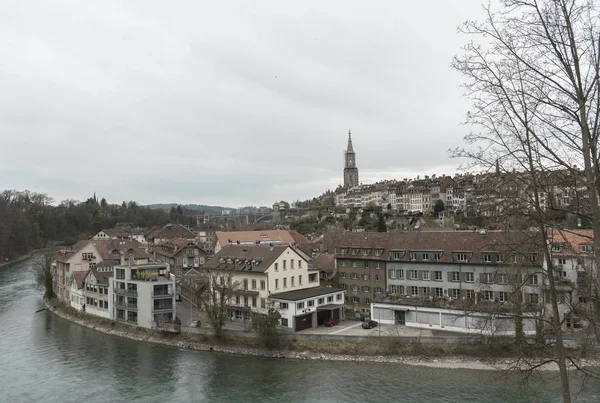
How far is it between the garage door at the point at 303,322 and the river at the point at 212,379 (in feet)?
13.2

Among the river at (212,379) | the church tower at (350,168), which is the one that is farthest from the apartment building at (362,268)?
the church tower at (350,168)

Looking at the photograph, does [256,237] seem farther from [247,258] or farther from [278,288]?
[278,288]

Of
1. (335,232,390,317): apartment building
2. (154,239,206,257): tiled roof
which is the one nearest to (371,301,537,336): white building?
(335,232,390,317): apartment building

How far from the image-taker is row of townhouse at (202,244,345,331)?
30.3m

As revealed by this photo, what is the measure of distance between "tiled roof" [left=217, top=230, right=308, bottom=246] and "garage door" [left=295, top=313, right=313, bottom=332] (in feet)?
86.7

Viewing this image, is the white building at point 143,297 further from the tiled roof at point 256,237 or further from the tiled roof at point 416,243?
the tiled roof at point 256,237

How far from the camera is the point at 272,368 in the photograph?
81.3 ft

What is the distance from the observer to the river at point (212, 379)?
2039 cm

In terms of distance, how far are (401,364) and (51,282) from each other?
126 feet

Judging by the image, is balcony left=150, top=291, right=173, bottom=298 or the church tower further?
the church tower

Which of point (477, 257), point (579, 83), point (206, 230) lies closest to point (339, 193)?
point (206, 230)

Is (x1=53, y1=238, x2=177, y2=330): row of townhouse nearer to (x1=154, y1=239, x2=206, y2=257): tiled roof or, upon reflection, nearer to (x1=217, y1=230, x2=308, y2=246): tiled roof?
(x1=154, y1=239, x2=206, y2=257): tiled roof

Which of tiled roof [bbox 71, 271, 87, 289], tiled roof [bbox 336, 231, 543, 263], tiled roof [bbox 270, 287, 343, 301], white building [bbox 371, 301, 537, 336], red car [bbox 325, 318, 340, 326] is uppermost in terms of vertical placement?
tiled roof [bbox 336, 231, 543, 263]

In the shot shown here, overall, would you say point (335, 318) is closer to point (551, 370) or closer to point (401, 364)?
point (401, 364)
